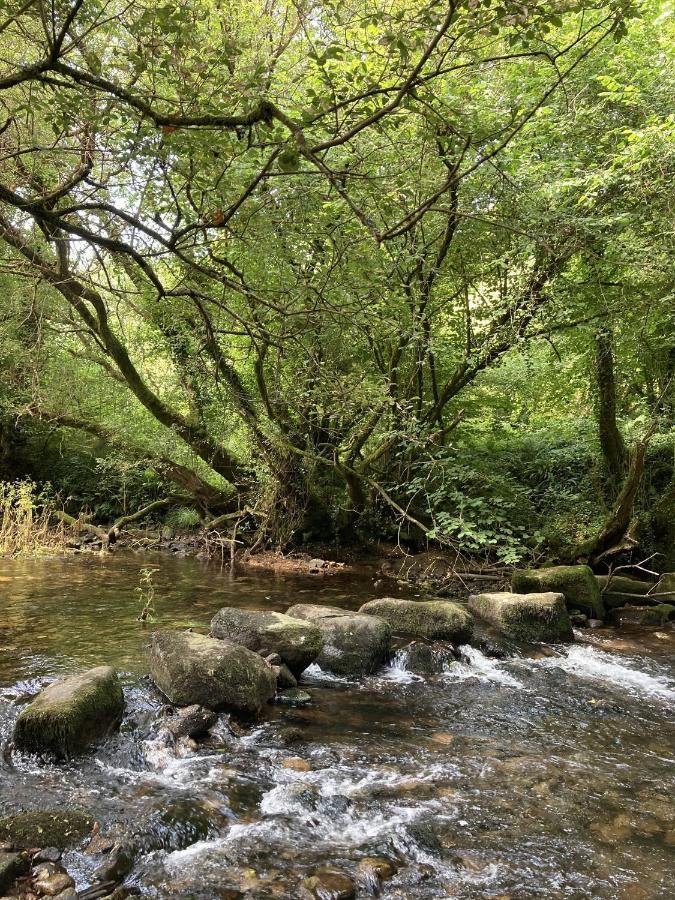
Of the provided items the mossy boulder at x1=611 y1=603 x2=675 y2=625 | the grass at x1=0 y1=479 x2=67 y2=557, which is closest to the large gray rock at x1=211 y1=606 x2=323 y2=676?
the mossy boulder at x1=611 y1=603 x2=675 y2=625

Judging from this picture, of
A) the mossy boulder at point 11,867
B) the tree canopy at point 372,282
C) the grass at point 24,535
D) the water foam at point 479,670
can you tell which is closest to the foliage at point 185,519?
the tree canopy at point 372,282

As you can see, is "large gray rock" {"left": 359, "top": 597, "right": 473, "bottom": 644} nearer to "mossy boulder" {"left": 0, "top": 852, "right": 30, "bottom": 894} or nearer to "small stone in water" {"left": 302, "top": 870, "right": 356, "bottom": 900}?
"small stone in water" {"left": 302, "top": 870, "right": 356, "bottom": 900}

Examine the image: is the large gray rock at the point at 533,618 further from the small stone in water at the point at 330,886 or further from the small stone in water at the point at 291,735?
the small stone in water at the point at 330,886

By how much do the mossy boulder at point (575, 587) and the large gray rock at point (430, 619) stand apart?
7.55ft

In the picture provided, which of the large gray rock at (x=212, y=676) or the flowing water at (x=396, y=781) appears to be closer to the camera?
the flowing water at (x=396, y=781)

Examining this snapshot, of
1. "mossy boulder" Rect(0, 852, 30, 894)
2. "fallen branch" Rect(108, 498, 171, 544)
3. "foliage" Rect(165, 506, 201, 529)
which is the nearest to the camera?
"mossy boulder" Rect(0, 852, 30, 894)

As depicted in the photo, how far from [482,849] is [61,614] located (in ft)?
19.7

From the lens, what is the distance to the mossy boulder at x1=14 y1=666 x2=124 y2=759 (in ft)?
14.0

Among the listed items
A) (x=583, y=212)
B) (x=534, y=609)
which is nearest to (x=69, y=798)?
(x=534, y=609)

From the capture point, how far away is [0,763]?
4.15 m

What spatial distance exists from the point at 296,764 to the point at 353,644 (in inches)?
91.2

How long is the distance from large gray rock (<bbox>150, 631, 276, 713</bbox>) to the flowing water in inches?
7.6

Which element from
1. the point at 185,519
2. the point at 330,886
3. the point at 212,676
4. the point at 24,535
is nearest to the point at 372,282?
the point at 212,676

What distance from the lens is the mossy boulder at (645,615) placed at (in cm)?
923
